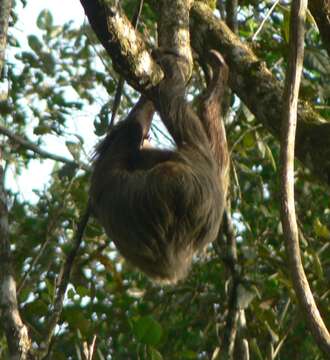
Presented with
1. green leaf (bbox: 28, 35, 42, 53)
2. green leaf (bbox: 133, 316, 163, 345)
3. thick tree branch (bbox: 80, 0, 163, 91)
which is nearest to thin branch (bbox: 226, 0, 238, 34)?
thick tree branch (bbox: 80, 0, 163, 91)

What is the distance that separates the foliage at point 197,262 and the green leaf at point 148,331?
0.47 metres

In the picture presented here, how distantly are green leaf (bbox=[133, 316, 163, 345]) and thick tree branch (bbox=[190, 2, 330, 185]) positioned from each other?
4.58 ft

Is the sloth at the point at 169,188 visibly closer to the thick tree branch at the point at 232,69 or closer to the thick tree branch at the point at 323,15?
the thick tree branch at the point at 232,69

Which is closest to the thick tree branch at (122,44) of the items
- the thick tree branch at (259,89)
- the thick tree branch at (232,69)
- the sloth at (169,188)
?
the thick tree branch at (232,69)

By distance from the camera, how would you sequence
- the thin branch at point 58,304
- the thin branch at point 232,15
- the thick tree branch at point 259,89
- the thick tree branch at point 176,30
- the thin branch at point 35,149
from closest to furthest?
the thin branch at point 58,304 → the thick tree branch at point 259,89 → the thick tree branch at point 176,30 → the thin branch at point 35,149 → the thin branch at point 232,15

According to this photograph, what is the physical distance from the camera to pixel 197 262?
858 cm

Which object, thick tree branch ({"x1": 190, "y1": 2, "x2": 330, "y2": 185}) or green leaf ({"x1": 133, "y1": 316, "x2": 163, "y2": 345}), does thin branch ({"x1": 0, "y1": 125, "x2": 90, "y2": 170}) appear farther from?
green leaf ({"x1": 133, "y1": 316, "x2": 163, "y2": 345})

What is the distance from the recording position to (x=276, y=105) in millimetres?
5762

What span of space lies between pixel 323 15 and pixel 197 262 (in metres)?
3.18

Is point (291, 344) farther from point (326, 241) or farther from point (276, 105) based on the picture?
point (276, 105)

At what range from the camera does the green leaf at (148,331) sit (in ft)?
20.2

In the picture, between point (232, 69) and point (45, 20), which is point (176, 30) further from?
point (45, 20)

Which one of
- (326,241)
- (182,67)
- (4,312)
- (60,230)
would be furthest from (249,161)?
(4,312)

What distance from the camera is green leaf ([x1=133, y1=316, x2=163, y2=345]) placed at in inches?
242
